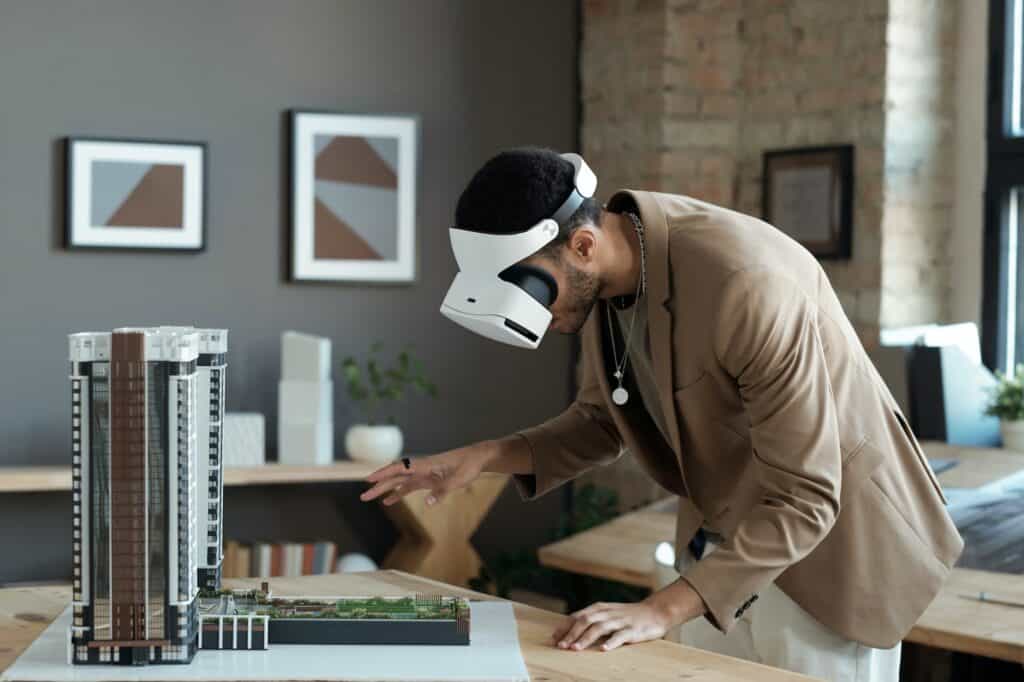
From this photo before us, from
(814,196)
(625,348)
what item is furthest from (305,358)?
(625,348)

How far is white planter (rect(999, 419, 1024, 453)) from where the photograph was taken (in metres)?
4.21

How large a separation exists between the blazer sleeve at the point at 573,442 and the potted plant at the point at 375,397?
7.64 feet

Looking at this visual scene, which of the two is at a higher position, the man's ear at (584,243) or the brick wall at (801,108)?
the brick wall at (801,108)

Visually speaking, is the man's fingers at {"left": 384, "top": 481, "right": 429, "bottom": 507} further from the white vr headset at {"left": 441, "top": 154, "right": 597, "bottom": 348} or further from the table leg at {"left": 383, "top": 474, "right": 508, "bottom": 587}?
the table leg at {"left": 383, "top": 474, "right": 508, "bottom": 587}

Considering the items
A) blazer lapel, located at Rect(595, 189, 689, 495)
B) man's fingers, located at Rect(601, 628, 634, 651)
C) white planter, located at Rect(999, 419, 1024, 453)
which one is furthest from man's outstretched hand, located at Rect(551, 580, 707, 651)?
white planter, located at Rect(999, 419, 1024, 453)

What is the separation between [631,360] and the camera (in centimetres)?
229

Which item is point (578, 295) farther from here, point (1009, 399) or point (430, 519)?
point (430, 519)

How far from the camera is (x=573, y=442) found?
2447 mm

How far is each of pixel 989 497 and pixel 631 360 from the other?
1739 mm

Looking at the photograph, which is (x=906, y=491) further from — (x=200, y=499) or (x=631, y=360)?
(x=200, y=499)

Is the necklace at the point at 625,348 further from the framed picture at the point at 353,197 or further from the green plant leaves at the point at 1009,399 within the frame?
the framed picture at the point at 353,197

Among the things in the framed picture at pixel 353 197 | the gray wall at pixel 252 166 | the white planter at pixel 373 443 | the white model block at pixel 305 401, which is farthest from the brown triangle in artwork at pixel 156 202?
the white planter at pixel 373 443

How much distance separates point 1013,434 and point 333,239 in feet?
7.54

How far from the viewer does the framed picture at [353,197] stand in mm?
4859
